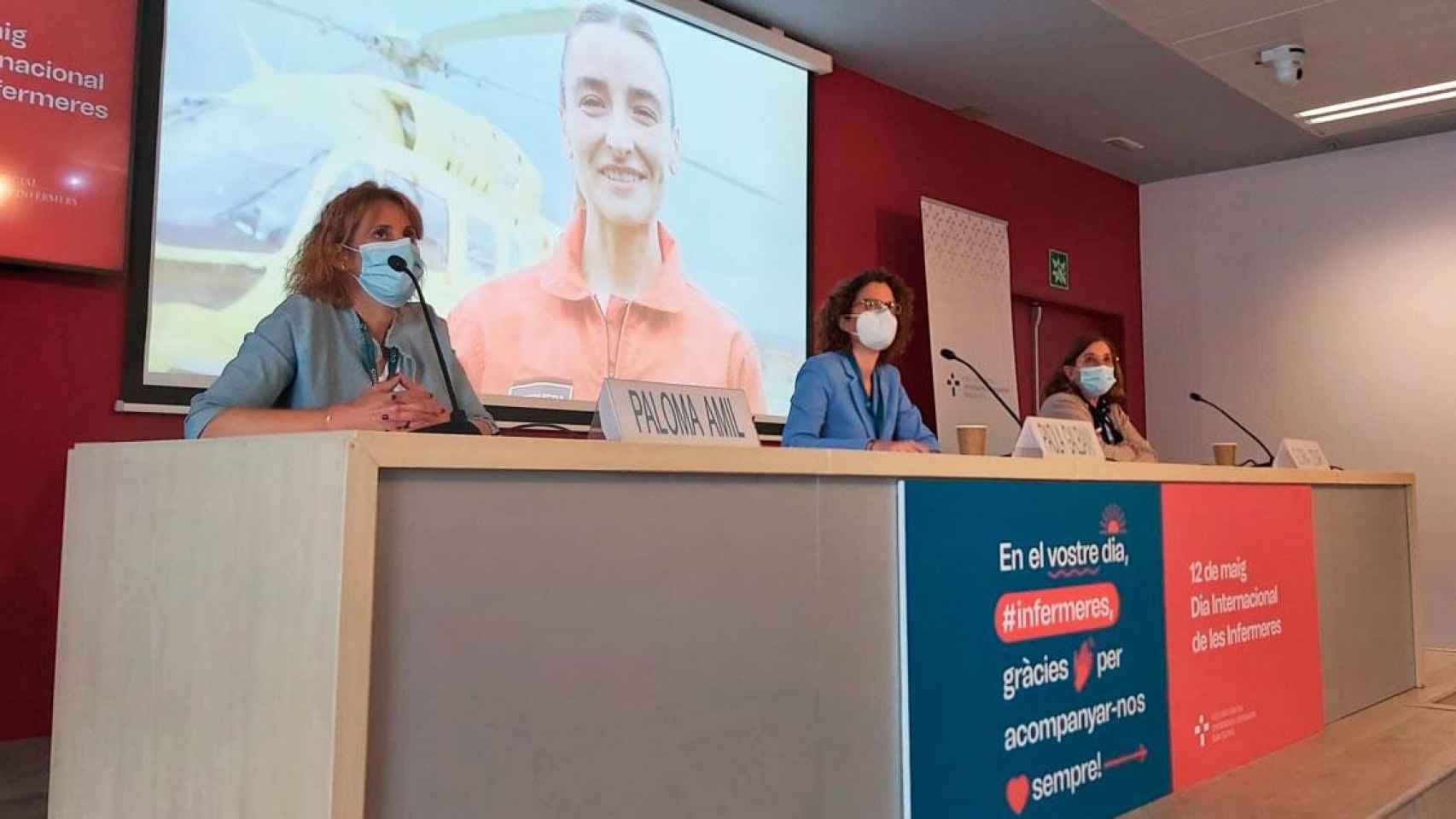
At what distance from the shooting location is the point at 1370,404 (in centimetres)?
493

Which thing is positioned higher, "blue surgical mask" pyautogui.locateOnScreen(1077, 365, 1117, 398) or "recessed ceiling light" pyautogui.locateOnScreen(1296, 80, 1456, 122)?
"recessed ceiling light" pyautogui.locateOnScreen(1296, 80, 1456, 122)

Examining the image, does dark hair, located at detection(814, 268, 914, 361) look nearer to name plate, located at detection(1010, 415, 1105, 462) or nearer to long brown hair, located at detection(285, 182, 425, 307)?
name plate, located at detection(1010, 415, 1105, 462)

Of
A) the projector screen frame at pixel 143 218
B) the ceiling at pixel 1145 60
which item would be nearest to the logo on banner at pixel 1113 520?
the projector screen frame at pixel 143 218

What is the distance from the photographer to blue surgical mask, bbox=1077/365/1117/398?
2939 millimetres

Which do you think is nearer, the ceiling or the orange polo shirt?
the orange polo shirt

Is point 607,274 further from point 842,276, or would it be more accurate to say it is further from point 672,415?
point 672,415

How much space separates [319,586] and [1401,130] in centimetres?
530

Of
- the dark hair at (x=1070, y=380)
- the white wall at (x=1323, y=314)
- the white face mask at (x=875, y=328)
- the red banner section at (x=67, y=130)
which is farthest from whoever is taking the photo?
the white wall at (x=1323, y=314)

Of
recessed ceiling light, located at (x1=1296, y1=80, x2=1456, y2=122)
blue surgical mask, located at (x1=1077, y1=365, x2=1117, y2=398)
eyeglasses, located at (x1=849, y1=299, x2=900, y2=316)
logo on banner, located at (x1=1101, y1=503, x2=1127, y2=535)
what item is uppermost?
recessed ceiling light, located at (x1=1296, y1=80, x2=1456, y2=122)

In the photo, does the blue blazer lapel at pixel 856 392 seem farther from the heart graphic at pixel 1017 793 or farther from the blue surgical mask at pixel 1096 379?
the heart graphic at pixel 1017 793

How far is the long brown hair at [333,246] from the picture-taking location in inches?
65.2

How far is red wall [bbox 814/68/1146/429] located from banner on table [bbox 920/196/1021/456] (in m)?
0.11

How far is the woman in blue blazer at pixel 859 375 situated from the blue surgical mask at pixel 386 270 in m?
0.99

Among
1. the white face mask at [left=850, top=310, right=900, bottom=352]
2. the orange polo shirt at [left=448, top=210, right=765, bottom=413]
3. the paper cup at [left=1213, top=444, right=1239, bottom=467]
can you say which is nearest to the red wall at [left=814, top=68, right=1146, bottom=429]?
the orange polo shirt at [left=448, top=210, right=765, bottom=413]
